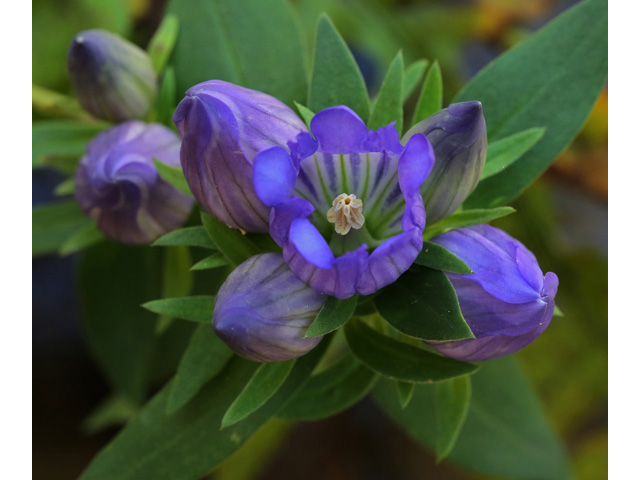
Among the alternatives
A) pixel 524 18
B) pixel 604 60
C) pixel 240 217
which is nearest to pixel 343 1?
pixel 524 18

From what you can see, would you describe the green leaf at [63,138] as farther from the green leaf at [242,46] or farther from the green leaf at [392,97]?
the green leaf at [392,97]

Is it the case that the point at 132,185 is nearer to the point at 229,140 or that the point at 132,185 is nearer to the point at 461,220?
the point at 229,140

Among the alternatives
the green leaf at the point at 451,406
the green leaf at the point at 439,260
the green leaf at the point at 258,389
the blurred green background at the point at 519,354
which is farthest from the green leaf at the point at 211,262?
the blurred green background at the point at 519,354

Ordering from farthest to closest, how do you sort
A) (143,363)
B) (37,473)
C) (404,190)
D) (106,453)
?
(37,473)
(143,363)
(106,453)
(404,190)

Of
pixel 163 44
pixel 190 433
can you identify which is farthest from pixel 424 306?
pixel 163 44

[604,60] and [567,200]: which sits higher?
[604,60]
